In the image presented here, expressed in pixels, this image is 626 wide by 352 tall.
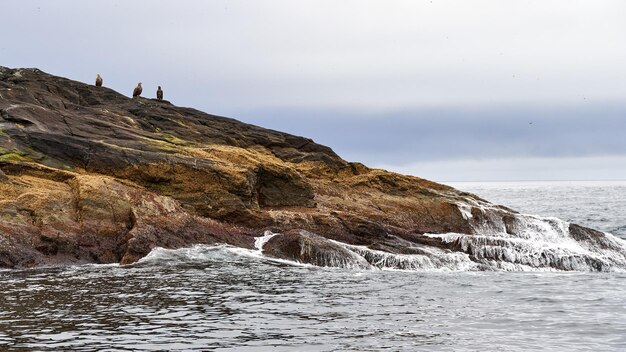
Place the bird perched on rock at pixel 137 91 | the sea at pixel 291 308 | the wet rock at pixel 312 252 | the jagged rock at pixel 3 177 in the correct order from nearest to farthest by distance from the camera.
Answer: the sea at pixel 291 308 < the jagged rock at pixel 3 177 < the wet rock at pixel 312 252 < the bird perched on rock at pixel 137 91

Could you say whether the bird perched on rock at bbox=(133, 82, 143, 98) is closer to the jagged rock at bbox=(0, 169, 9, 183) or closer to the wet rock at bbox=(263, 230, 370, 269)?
the jagged rock at bbox=(0, 169, 9, 183)

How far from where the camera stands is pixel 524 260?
3219 cm

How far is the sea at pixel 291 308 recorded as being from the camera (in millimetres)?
15391

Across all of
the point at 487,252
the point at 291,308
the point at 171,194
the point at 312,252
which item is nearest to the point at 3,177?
the point at 171,194

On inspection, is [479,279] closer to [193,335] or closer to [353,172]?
[193,335]

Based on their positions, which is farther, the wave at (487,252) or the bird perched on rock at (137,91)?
the bird perched on rock at (137,91)

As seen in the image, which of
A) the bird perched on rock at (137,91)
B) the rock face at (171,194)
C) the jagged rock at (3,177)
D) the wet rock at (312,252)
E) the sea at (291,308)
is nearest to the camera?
the sea at (291,308)

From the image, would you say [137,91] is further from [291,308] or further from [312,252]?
[291,308]

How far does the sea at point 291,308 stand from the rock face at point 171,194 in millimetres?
1978

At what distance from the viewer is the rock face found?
27488 millimetres

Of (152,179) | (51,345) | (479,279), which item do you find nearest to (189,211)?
(152,179)

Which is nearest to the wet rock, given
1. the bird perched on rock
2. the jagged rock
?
the jagged rock

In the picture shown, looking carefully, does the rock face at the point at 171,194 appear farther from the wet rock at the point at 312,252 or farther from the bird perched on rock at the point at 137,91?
the bird perched on rock at the point at 137,91

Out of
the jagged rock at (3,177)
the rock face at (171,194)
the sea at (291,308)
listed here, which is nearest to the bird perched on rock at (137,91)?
the rock face at (171,194)
